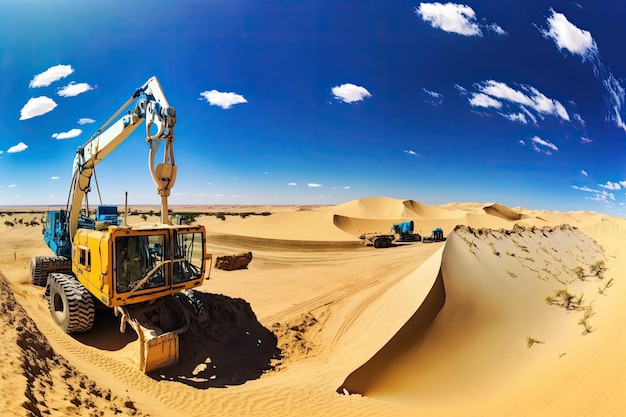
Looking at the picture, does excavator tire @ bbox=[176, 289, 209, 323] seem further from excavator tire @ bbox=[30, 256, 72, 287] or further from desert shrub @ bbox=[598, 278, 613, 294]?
desert shrub @ bbox=[598, 278, 613, 294]

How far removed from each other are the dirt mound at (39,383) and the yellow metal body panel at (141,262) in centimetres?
181

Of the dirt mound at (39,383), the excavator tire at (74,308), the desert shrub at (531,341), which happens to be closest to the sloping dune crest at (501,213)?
the desert shrub at (531,341)

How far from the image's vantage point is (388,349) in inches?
287

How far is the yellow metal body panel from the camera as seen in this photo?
7.03 meters

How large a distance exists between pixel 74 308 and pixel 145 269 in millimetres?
2301

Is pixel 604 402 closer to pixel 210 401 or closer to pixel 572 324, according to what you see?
pixel 572 324

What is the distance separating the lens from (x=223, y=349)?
842 cm

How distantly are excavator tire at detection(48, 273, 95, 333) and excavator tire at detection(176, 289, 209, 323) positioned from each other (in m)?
2.09

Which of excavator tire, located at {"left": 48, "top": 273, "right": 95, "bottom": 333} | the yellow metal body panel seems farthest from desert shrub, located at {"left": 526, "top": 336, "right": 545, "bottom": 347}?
excavator tire, located at {"left": 48, "top": 273, "right": 95, "bottom": 333}

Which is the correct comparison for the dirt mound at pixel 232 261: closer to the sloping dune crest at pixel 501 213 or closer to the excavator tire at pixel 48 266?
the excavator tire at pixel 48 266

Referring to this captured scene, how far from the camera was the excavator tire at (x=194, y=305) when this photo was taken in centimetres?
902

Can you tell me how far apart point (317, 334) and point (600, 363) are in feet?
19.4

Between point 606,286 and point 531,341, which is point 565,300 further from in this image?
point 531,341

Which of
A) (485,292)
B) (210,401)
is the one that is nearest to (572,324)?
(485,292)
